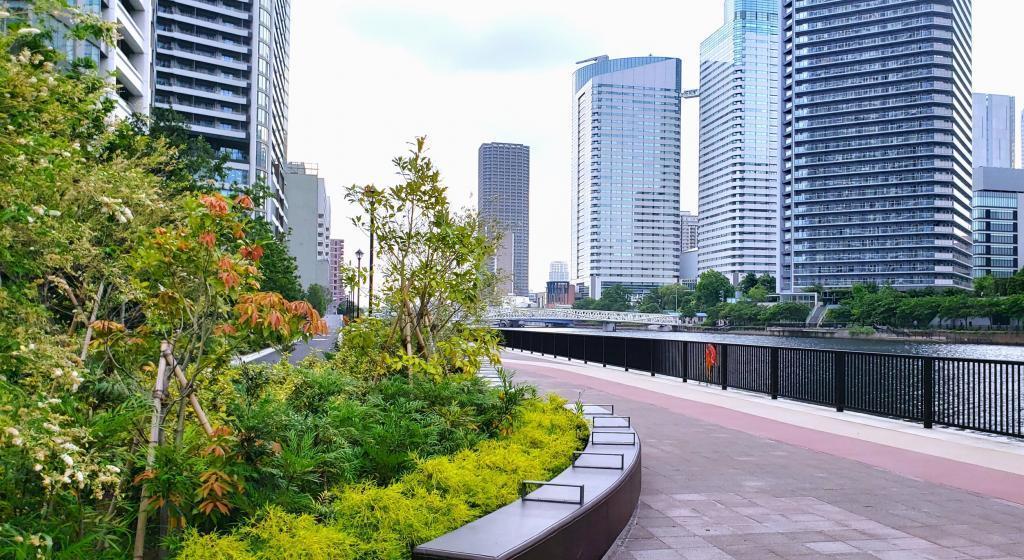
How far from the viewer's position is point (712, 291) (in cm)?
15750

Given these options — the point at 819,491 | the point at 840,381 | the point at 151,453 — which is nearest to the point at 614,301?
the point at 840,381

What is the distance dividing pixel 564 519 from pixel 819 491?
12.7 feet

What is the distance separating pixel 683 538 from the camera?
208 inches

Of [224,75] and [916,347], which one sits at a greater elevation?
[224,75]

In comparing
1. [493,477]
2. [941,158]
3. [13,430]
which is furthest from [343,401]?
[941,158]

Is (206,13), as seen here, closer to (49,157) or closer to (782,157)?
(49,157)

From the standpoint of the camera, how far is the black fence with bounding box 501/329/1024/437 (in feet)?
33.4

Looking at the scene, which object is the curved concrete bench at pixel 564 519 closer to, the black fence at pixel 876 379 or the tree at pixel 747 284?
the black fence at pixel 876 379

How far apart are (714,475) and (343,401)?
3884 mm

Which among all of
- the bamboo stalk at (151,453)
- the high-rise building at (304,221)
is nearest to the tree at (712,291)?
the high-rise building at (304,221)

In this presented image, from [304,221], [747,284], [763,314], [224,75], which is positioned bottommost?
[763,314]

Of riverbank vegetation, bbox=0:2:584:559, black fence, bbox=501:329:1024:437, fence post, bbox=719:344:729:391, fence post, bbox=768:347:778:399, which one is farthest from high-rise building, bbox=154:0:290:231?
riverbank vegetation, bbox=0:2:584:559

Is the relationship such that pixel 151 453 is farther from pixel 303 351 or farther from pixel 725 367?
pixel 303 351

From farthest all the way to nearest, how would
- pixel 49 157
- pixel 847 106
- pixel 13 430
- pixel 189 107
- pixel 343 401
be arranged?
pixel 847 106 → pixel 189 107 → pixel 343 401 → pixel 49 157 → pixel 13 430
